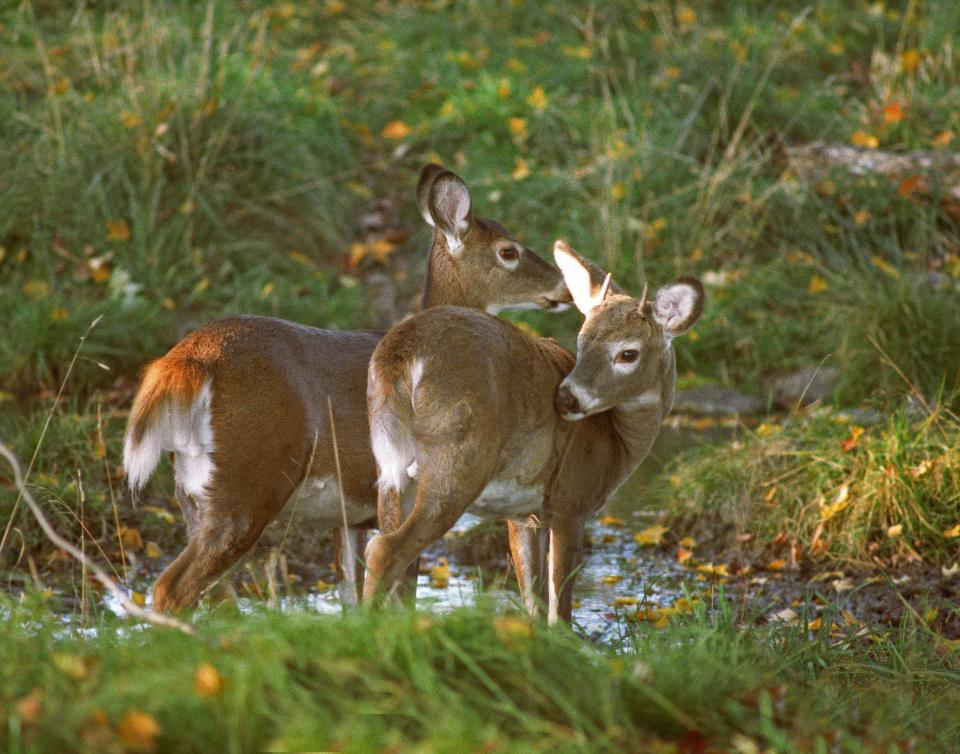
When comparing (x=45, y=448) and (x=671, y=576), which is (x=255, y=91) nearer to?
(x=45, y=448)

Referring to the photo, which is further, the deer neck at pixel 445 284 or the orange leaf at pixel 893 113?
the orange leaf at pixel 893 113

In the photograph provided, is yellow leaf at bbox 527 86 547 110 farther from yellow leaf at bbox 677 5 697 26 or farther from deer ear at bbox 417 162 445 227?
deer ear at bbox 417 162 445 227

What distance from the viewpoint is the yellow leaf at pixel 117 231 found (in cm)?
939

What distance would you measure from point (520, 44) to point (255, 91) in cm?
295

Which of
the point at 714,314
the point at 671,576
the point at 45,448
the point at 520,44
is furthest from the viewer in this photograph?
the point at 520,44

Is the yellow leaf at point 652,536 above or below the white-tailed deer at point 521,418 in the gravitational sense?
below

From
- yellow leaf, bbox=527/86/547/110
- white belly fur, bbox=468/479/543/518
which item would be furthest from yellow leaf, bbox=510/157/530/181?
white belly fur, bbox=468/479/543/518

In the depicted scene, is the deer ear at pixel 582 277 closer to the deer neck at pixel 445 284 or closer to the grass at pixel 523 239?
the deer neck at pixel 445 284

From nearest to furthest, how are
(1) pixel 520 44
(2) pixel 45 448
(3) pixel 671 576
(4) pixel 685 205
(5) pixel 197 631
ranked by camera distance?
(5) pixel 197 631, (3) pixel 671 576, (2) pixel 45 448, (4) pixel 685 205, (1) pixel 520 44

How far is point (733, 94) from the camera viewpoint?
1105 cm

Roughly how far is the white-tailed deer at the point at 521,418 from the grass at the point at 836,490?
1.41 metres

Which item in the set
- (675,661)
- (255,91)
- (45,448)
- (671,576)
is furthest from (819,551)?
(255,91)

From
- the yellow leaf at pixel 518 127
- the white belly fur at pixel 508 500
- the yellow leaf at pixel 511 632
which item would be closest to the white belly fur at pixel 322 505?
the white belly fur at pixel 508 500

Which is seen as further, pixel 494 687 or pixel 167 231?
pixel 167 231
